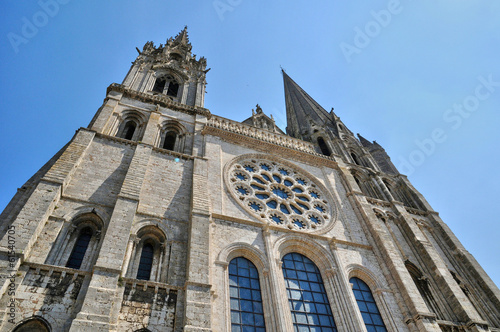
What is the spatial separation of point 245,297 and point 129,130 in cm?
896

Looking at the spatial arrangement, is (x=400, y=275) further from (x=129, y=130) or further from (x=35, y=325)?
(x=129, y=130)

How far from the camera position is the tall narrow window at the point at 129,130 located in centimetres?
1448

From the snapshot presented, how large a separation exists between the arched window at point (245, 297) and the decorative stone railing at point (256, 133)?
728cm

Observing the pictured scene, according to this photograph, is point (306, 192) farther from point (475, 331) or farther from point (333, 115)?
point (333, 115)

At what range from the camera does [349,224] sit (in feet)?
45.3

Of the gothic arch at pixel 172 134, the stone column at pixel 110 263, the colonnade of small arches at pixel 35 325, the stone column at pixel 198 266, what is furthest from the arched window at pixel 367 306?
the gothic arch at pixel 172 134

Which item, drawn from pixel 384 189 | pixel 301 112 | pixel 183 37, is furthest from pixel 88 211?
pixel 183 37

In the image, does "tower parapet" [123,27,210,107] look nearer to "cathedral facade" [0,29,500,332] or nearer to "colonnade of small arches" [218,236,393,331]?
"cathedral facade" [0,29,500,332]

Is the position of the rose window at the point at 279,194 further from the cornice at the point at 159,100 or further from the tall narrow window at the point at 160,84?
the tall narrow window at the point at 160,84

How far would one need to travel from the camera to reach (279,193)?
46.9ft

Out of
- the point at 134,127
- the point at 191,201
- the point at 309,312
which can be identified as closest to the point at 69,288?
the point at 191,201

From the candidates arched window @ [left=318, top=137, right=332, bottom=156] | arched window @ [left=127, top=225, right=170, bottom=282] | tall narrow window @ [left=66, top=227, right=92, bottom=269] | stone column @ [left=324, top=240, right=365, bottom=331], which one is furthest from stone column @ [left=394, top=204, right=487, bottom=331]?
tall narrow window @ [left=66, top=227, right=92, bottom=269]

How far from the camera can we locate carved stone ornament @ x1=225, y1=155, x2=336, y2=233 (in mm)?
12891

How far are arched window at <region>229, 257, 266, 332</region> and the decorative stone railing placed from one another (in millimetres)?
7280
